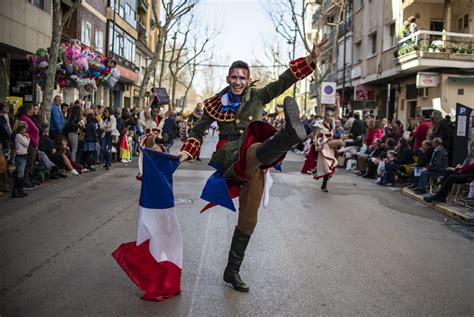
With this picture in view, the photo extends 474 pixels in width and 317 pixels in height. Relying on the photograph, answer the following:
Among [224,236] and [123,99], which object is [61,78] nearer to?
[224,236]

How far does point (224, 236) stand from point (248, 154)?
2.84 metres

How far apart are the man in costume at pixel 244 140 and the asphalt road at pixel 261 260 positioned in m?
0.56

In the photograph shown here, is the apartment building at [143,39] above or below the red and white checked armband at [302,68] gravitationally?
above

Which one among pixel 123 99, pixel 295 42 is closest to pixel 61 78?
pixel 123 99

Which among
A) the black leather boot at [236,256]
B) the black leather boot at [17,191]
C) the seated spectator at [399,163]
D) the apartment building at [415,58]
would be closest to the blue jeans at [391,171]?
the seated spectator at [399,163]

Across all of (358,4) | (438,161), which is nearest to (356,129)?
(438,161)

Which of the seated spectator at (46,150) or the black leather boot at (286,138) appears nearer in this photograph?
the black leather boot at (286,138)

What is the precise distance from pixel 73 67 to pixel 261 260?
525 inches

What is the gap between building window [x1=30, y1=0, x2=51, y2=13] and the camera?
2125cm

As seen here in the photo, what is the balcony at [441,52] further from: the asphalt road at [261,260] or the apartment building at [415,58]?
the asphalt road at [261,260]

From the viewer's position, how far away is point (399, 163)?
1521 cm

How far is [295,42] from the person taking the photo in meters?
44.3

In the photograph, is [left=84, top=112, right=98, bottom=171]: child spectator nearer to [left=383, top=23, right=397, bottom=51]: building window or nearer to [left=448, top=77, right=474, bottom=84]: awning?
[left=448, top=77, right=474, bottom=84]: awning

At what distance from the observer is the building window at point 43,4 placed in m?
21.2
